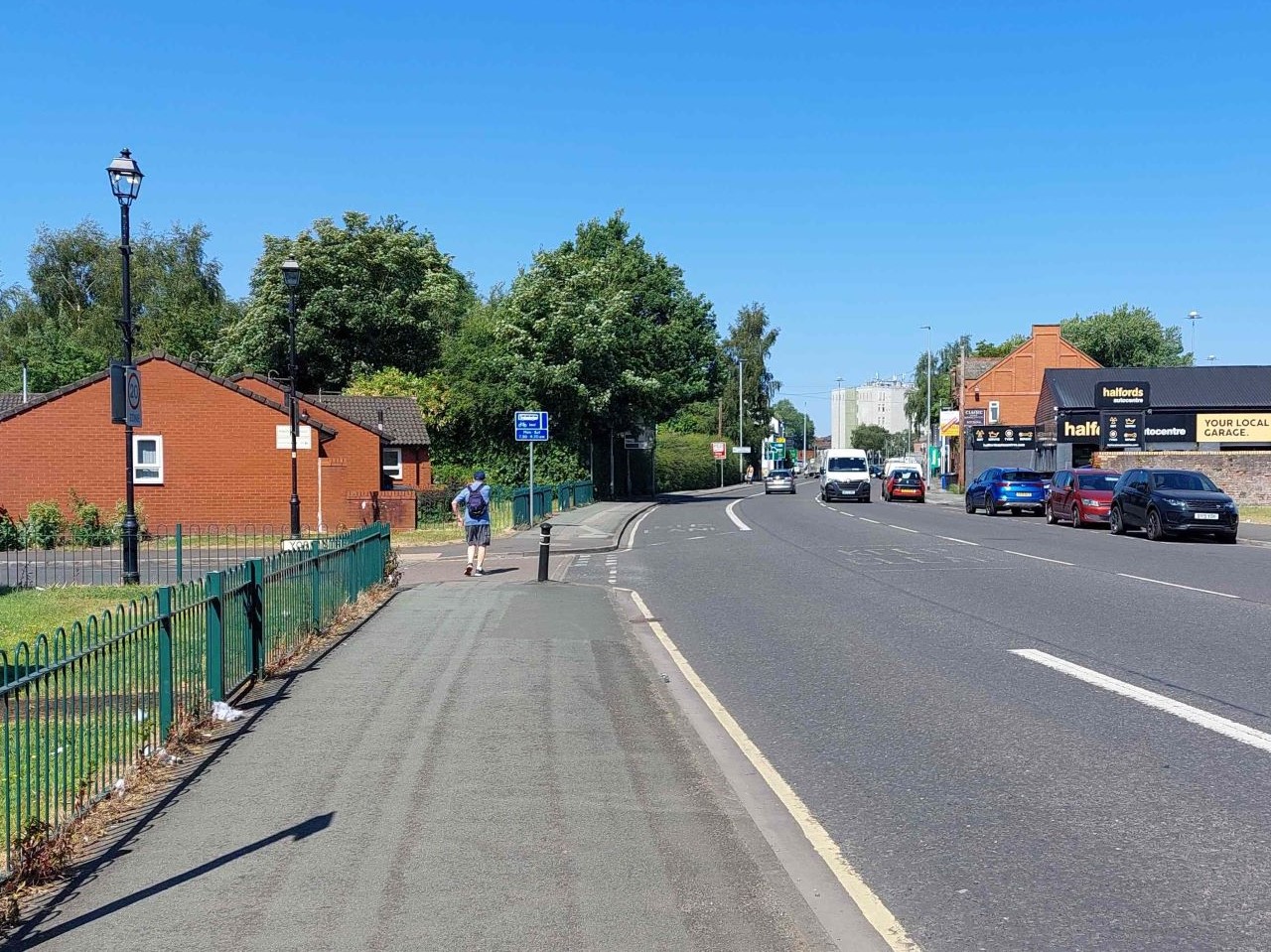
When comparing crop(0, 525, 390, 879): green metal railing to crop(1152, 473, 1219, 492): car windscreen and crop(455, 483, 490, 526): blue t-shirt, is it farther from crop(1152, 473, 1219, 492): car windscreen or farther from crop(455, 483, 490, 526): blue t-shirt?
crop(1152, 473, 1219, 492): car windscreen

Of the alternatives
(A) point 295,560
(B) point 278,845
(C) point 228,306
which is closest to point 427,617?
(A) point 295,560

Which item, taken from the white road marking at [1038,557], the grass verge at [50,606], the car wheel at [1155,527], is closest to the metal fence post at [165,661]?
the grass verge at [50,606]

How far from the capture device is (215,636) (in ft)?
28.1

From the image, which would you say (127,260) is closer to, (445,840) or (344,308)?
Result: (445,840)

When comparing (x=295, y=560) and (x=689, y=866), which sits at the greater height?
(x=295, y=560)

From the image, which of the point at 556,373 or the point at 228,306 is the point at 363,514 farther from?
the point at 228,306

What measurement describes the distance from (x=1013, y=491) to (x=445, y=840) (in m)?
36.8

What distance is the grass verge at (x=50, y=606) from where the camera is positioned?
42.7ft

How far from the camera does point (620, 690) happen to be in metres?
9.69

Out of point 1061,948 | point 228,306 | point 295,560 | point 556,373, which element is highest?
point 228,306

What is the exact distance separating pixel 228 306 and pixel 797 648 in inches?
2538

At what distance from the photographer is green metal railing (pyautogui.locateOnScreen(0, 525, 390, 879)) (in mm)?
5797

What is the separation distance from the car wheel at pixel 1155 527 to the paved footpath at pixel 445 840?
67.6ft

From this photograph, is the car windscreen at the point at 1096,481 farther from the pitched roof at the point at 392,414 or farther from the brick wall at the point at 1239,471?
the pitched roof at the point at 392,414
